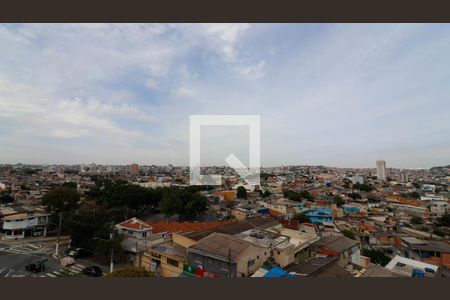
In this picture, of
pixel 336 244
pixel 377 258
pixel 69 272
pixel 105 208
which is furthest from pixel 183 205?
pixel 377 258

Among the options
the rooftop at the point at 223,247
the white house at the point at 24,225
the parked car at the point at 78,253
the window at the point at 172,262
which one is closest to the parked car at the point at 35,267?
the parked car at the point at 78,253

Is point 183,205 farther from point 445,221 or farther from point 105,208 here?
point 445,221

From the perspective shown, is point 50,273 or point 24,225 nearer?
point 50,273

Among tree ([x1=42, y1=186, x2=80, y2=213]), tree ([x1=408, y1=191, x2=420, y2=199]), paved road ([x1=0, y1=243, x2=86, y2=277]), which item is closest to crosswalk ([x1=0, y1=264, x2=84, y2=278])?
paved road ([x1=0, y1=243, x2=86, y2=277])

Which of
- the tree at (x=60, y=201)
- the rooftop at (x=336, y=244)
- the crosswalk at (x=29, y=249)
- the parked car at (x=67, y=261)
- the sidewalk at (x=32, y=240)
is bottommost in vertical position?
the sidewalk at (x=32, y=240)

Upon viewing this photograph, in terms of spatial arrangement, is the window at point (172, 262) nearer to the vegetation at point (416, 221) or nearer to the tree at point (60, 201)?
the tree at point (60, 201)

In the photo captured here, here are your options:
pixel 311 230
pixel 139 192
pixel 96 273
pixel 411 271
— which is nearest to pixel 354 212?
pixel 311 230
